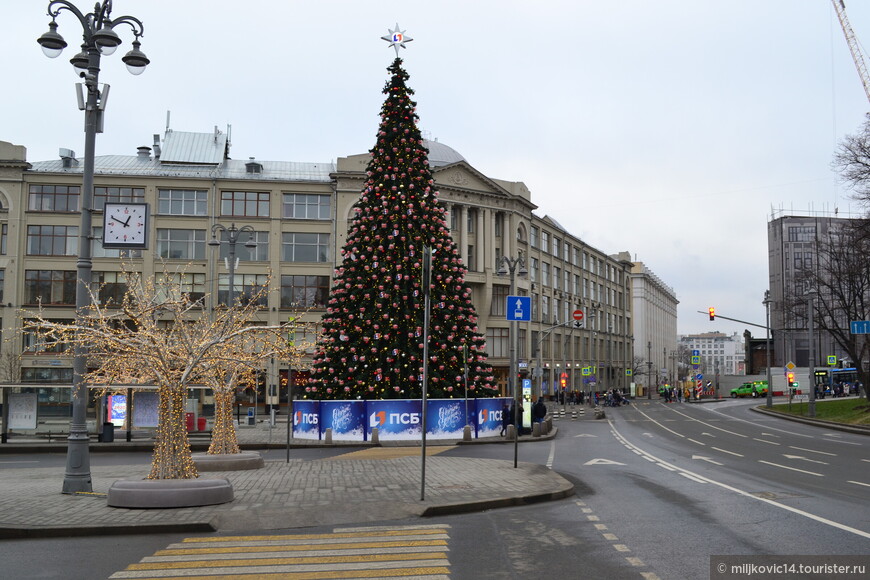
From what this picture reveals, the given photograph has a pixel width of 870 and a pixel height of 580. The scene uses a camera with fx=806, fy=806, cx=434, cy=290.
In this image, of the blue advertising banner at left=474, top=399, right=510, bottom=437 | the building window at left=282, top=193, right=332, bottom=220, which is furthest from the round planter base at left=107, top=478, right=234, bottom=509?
the building window at left=282, top=193, right=332, bottom=220

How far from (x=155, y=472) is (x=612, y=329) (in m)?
101

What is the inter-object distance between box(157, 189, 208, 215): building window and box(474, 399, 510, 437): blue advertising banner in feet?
124

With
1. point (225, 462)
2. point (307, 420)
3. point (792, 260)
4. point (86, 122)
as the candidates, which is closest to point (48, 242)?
point (307, 420)

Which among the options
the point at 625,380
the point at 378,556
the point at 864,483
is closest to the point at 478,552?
the point at 378,556

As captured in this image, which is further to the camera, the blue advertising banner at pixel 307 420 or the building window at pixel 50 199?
the building window at pixel 50 199

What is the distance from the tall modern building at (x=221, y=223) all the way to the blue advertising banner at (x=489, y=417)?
80.2ft

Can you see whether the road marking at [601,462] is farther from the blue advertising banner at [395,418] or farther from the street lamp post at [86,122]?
the street lamp post at [86,122]

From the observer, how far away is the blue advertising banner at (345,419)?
1220 inches

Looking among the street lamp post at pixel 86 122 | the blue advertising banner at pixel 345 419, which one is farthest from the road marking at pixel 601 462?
the street lamp post at pixel 86 122

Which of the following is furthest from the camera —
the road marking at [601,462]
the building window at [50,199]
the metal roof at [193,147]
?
the metal roof at [193,147]

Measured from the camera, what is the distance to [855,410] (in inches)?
1922

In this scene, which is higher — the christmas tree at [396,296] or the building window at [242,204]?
the building window at [242,204]

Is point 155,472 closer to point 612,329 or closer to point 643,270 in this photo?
point 612,329

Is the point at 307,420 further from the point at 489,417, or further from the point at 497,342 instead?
the point at 497,342
